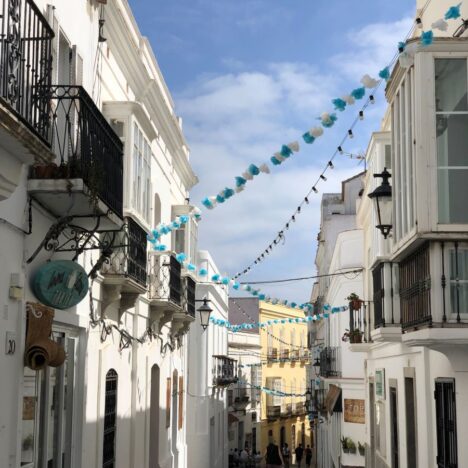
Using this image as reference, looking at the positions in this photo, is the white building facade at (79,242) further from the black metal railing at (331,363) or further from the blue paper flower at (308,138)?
the black metal railing at (331,363)

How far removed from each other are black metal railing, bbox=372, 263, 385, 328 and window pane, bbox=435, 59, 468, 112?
3.45 metres

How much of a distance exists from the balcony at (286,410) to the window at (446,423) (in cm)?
3976

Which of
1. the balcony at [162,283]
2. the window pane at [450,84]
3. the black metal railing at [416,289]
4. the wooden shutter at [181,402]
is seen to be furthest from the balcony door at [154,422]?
the window pane at [450,84]

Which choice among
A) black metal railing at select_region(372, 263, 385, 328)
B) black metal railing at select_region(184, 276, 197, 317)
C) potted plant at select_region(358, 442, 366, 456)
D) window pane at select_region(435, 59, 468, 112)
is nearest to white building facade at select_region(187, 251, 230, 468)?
black metal railing at select_region(184, 276, 197, 317)

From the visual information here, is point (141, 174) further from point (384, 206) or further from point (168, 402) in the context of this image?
point (168, 402)

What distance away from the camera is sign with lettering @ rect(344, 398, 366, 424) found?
69.9ft

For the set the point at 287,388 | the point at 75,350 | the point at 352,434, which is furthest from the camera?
the point at 287,388

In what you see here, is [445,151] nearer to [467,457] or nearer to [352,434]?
[467,457]

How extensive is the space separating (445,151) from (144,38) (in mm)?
6990

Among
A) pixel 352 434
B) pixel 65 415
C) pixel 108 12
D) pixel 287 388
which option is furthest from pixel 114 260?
pixel 287 388

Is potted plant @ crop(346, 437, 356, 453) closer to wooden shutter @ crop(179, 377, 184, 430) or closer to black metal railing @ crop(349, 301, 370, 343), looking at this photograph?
black metal railing @ crop(349, 301, 370, 343)

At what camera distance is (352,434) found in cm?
2148

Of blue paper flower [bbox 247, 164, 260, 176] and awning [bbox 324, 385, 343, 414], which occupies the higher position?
blue paper flower [bbox 247, 164, 260, 176]

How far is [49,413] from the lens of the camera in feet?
27.8
